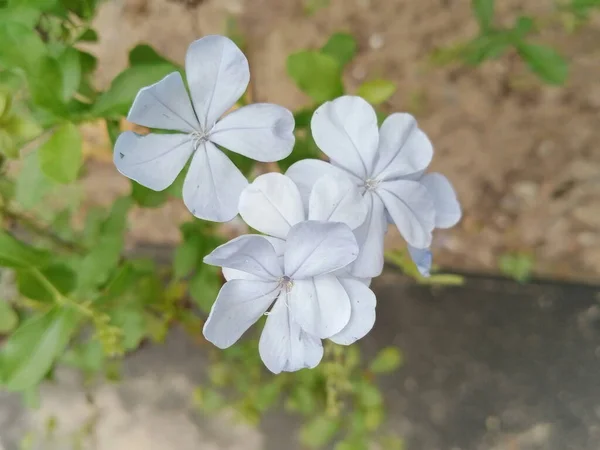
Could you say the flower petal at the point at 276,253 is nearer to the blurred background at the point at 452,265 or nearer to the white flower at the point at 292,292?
the white flower at the point at 292,292

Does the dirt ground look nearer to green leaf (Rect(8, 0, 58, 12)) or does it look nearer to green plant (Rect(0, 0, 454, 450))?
green plant (Rect(0, 0, 454, 450))

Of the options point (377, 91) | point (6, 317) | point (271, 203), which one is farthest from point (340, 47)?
point (6, 317)

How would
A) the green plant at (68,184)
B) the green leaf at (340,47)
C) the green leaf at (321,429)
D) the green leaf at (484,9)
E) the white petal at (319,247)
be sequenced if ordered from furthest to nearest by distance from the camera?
the green leaf at (321,429) → the green leaf at (484,9) → the green leaf at (340,47) → the green plant at (68,184) → the white petal at (319,247)

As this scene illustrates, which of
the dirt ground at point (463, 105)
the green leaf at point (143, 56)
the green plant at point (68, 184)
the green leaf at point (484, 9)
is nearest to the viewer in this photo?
the green plant at point (68, 184)

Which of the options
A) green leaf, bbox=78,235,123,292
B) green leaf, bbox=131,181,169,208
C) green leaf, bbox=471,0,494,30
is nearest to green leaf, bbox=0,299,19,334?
green leaf, bbox=78,235,123,292

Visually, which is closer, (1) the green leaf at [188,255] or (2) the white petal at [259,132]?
(2) the white petal at [259,132]

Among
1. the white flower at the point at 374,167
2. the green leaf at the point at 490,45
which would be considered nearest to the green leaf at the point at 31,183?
the white flower at the point at 374,167

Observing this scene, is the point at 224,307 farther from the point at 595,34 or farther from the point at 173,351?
the point at 595,34
